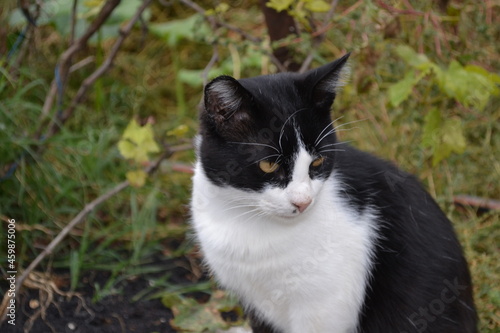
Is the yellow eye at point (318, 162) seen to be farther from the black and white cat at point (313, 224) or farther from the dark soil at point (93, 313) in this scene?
the dark soil at point (93, 313)

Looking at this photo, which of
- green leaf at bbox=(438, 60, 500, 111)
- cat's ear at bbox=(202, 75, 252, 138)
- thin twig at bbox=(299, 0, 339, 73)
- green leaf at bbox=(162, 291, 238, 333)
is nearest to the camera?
cat's ear at bbox=(202, 75, 252, 138)

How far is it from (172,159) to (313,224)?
1.71 metres

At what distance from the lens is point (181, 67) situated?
4215 mm

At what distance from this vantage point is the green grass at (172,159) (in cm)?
249

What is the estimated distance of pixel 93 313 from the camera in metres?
2.27

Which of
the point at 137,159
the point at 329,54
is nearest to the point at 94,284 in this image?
the point at 137,159

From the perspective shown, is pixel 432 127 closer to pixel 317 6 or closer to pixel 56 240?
pixel 317 6

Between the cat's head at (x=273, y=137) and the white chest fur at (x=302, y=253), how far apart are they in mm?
54

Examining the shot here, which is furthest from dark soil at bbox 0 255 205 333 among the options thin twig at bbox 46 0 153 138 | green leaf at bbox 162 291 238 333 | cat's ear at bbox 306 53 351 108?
cat's ear at bbox 306 53 351 108

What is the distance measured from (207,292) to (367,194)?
0.89 metres

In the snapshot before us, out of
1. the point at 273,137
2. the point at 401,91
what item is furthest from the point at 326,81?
the point at 401,91

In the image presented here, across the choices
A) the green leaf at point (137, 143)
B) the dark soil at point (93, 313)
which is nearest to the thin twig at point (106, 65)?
the green leaf at point (137, 143)

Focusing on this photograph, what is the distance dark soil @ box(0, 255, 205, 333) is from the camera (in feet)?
7.20

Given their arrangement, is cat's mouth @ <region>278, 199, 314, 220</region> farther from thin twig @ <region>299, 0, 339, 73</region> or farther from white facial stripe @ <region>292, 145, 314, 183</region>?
thin twig @ <region>299, 0, 339, 73</region>
